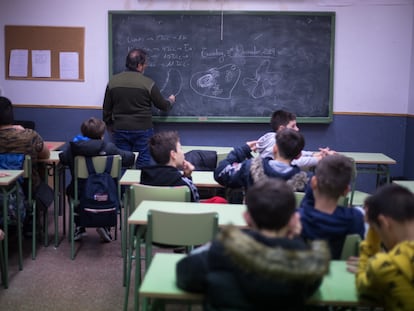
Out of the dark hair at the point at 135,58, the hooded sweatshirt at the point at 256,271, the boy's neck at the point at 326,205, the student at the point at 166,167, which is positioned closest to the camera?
the hooded sweatshirt at the point at 256,271

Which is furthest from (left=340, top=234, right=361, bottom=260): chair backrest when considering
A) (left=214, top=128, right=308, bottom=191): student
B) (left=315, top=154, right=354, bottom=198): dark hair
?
Answer: (left=214, top=128, right=308, bottom=191): student

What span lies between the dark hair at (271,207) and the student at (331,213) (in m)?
0.55

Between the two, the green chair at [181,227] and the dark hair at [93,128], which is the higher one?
the dark hair at [93,128]

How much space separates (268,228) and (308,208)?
2.04ft

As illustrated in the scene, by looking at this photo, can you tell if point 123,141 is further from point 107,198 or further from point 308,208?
point 308,208

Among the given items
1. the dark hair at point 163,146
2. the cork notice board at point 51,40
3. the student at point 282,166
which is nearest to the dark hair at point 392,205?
the student at point 282,166

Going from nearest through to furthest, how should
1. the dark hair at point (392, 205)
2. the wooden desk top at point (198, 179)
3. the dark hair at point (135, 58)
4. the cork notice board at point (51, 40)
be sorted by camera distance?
the dark hair at point (392, 205) → the wooden desk top at point (198, 179) → the dark hair at point (135, 58) → the cork notice board at point (51, 40)

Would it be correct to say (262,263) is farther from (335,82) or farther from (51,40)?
(51,40)

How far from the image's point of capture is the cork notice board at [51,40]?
6.28 m

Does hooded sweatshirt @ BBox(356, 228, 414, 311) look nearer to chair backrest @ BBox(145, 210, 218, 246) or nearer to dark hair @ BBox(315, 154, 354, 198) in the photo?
dark hair @ BBox(315, 154, 354, 198)

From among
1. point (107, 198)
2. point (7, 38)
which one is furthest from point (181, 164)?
point (7, 38)

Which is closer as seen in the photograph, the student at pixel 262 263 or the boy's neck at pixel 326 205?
the student at pixel 262 263

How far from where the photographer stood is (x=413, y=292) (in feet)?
6.26

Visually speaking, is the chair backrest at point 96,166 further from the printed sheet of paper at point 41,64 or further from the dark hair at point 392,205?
the dark hair at point 392,205
